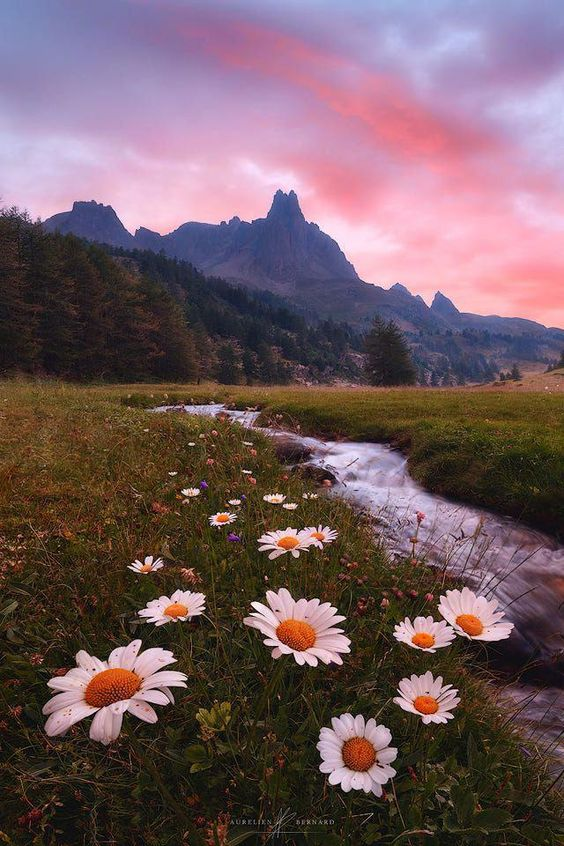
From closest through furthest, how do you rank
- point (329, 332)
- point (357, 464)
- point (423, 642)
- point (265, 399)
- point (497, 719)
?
1. point (423, 642)
2. point (497, 719)
3. point (357, 464)
4. point (265, 399)
5. point (329, 332)

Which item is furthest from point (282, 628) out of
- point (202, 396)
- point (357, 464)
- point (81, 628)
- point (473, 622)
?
point (202, 396)

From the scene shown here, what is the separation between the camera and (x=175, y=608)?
65.4 inches

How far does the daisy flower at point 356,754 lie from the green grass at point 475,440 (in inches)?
189

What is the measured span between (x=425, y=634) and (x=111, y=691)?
112 centimetres

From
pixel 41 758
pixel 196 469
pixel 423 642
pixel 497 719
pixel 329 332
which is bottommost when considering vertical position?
pixel 497 719

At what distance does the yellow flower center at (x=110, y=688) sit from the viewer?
3.75ft

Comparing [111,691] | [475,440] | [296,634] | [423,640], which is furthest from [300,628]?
[475,440]

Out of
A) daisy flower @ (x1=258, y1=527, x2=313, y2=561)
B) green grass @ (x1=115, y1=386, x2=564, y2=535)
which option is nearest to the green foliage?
green grass @ (x1=115, y1=386, x2=564, y2=535)

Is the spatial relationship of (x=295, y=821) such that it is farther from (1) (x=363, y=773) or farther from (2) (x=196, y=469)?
(2) (x=196, y=469)

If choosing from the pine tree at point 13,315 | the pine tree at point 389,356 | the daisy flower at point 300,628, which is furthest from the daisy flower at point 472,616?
the pine tree at point 389,356

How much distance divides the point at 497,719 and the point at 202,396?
17.9m

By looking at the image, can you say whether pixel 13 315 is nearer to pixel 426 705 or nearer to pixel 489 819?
pixel 426 705

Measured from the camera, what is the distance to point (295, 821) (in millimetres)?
1675

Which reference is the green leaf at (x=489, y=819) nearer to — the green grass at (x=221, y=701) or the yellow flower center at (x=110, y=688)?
the green grass at (x=221, y=701)
